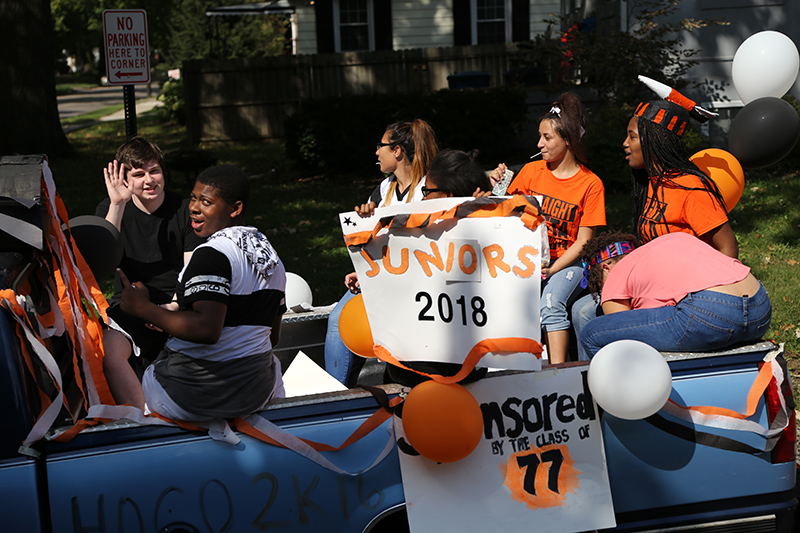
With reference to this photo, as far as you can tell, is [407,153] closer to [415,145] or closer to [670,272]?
[415,145]

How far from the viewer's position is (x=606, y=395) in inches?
104

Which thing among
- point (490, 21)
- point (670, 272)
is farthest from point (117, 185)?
point (490, 21)

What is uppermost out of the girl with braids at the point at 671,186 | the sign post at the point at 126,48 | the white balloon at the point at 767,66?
the sign post at the point at 126,48

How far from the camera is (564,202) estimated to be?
4398mm

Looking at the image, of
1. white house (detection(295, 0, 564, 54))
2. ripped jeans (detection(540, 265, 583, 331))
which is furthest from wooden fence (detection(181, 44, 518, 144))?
ripped jeans (detection(540, 265, 583, 331))

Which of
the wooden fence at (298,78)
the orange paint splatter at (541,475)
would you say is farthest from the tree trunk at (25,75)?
the orange paint splatter at (541,475)

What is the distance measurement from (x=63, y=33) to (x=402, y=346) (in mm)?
59199

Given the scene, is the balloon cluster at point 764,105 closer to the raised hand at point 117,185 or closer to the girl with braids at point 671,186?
the girl with braids at point 671,186

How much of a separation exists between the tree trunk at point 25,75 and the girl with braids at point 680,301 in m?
13.7

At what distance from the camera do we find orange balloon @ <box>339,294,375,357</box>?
3062 millimetres

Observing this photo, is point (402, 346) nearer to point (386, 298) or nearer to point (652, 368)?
point (386, 298)

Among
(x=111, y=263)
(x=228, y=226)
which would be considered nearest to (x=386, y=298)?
(x=228, y=226)

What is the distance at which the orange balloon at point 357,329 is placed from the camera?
3.06 m

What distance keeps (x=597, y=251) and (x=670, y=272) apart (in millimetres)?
717
